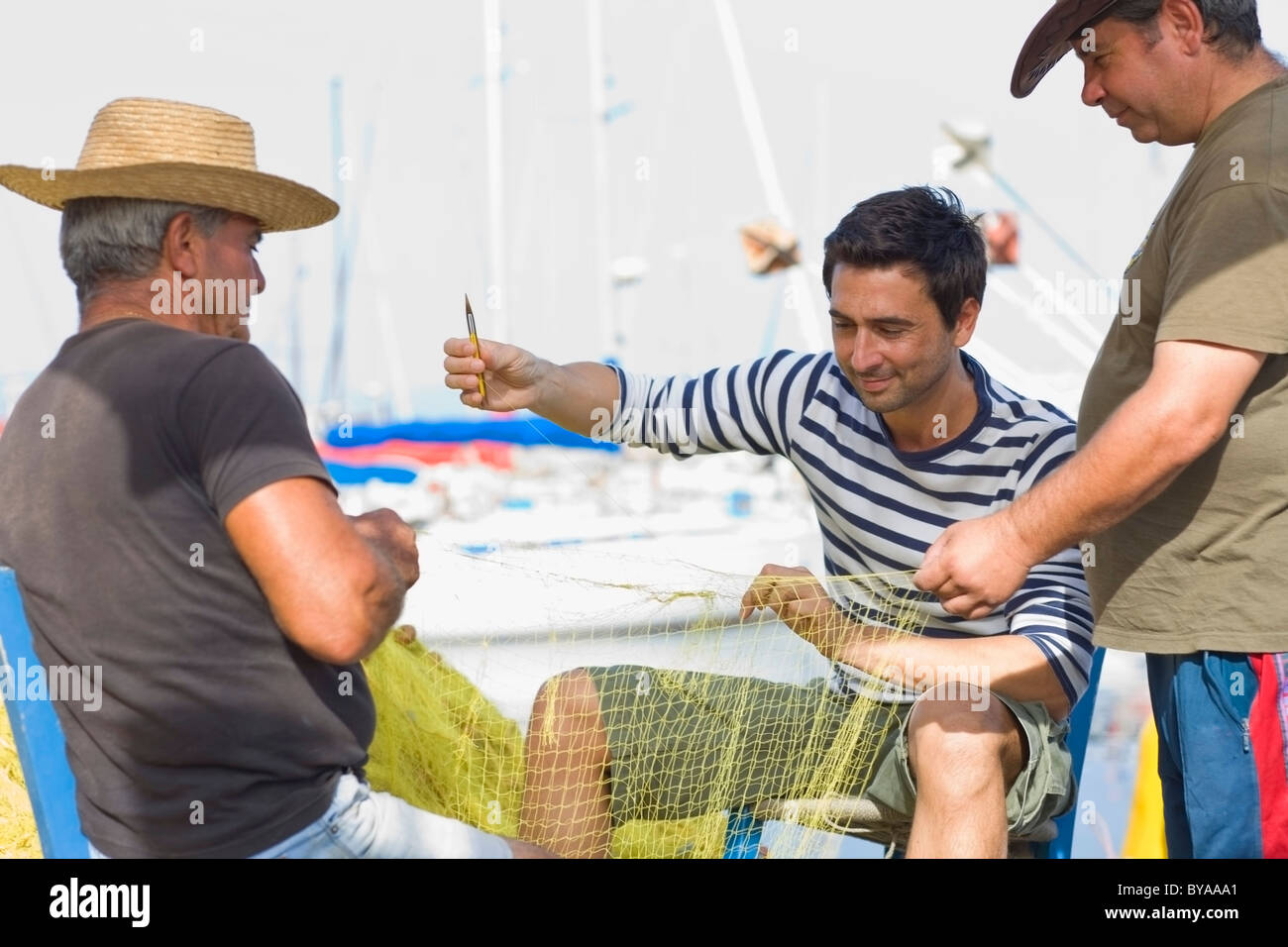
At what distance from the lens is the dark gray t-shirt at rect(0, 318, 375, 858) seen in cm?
187

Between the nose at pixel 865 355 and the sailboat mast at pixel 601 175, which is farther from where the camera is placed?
the sailboat mast at pixel 601 175

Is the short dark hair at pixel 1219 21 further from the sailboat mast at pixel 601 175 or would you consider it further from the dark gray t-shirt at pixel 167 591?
the sailboat mast at pixel 601 175

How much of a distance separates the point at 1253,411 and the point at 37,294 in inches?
769

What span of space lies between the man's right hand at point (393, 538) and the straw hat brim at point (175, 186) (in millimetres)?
618

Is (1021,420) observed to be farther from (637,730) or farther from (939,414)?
(637,730)

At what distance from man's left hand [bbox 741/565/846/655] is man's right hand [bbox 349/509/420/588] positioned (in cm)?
77

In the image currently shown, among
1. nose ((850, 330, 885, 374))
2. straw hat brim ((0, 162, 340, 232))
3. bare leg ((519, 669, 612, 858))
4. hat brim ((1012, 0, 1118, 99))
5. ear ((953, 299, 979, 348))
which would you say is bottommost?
bare leg ((519, 669, 612, 858))

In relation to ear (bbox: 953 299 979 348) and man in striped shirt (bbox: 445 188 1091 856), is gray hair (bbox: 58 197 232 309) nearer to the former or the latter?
man in striped shirt (bbox: 445 188 1091 856)

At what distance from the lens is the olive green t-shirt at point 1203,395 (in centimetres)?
208

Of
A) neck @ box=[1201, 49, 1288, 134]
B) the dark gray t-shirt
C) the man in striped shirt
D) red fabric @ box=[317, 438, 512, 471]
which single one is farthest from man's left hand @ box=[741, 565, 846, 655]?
red fabric @ box=[317, 438, 512, 471]

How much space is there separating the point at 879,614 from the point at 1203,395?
0.83 metres

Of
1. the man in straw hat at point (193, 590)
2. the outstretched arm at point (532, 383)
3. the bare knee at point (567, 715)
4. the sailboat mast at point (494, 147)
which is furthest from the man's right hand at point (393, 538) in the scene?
the sailboat mast at point (494, 147)
